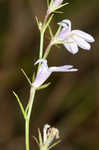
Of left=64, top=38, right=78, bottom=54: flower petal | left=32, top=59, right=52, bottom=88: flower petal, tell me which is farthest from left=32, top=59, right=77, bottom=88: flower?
left=64, top=38, right=78, bottom=54: flower petal

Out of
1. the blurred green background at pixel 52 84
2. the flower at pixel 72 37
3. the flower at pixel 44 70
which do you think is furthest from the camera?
the blurred green background at pixel 52 84

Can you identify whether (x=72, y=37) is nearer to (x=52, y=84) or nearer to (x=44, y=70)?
(x=44, y=70)

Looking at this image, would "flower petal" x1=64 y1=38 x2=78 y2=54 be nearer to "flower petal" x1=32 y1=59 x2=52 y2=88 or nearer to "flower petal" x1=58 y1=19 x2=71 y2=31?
"flower petal" x1=58 y1=19 x2=71 y2=31

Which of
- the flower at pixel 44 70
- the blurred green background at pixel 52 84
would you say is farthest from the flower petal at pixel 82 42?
the blurred green background at pixel 52 84

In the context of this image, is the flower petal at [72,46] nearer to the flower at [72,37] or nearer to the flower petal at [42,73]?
the flower at [72,37]

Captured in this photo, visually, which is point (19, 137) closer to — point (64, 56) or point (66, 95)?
point (66, 95)

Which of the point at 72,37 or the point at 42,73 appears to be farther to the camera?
the point at 72,37

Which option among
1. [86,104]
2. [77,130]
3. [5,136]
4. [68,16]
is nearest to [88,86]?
[86,104]

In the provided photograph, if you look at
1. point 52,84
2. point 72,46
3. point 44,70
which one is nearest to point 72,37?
point 72,46
